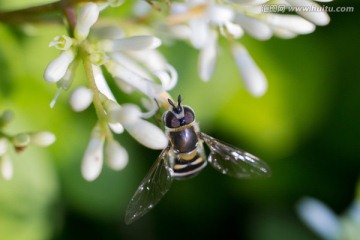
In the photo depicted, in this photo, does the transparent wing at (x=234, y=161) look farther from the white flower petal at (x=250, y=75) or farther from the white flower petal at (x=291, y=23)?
the white flower petal at (x=291, y=23)

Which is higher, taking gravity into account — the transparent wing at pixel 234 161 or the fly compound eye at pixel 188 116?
the fly compound eye at pixel 188 116

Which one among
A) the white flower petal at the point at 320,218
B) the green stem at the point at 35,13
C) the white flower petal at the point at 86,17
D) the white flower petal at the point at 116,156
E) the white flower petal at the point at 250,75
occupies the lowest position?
the white flower petal at the point at 320,218

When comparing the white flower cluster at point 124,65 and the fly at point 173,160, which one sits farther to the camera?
the fly at point 173,160

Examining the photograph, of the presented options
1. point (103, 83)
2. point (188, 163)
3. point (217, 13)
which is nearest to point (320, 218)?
point (188, 163)

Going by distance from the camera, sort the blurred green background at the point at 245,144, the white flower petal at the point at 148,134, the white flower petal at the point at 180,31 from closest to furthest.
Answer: the white flower petal at the point at 148,134 < the white flower petal at the point at 180,31 < the blurred green background at the point at 245,144

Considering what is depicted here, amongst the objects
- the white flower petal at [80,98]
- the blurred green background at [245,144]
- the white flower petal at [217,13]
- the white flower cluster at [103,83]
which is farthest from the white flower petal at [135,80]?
the blurred green background at [245,144]

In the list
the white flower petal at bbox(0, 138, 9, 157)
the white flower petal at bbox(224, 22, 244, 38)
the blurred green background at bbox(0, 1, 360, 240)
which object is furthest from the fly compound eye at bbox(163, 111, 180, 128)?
the blurred green background at bbox(0, 1, 360, 240)

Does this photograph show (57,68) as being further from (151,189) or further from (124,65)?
(151,189)
